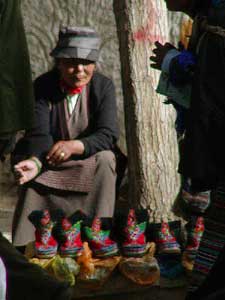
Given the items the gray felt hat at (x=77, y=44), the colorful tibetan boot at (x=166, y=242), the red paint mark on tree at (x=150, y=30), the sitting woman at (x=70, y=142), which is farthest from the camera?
the red paint mark on tree at (x=150, y=30)

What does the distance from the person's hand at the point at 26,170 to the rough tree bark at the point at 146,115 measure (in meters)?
0.91

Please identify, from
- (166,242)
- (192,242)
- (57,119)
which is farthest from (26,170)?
(192,242)

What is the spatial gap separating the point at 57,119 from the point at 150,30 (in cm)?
95

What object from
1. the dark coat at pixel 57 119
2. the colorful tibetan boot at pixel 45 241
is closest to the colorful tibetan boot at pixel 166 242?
the colorful tibetan boot at pixel 45 241

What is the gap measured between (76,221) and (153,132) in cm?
166

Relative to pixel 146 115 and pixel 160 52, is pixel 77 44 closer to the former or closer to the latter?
pixel 146 115

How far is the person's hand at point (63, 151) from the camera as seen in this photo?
5527 mm

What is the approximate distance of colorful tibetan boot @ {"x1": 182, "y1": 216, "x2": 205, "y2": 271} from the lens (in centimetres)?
467

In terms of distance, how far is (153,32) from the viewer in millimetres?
6160

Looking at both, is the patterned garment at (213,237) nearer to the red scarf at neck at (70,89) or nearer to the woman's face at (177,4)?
the woman's face at (177,4)

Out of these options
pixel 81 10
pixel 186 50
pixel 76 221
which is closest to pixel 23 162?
pixel 76 221

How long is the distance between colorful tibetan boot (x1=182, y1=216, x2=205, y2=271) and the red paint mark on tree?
181 centimetres

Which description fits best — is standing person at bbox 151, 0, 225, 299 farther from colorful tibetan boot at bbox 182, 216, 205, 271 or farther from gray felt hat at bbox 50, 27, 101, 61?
gray felt hat at bbox 50, 27, 101, 61

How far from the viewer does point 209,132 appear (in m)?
3.54
